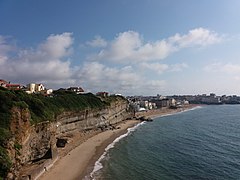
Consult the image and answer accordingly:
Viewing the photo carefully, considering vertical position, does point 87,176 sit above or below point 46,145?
below

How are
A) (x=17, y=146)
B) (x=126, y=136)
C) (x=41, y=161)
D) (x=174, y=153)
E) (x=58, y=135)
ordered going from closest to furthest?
(x=17, y=146) → (x=41, y=161) → (x=174, y=153) → (x=58, y=135) → (x=126, y=136)

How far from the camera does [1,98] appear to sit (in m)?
33.0

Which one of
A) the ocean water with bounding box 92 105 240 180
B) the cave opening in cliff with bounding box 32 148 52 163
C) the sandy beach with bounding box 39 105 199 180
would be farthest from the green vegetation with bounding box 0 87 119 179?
the ocean water with bounding box 92 105 240 180

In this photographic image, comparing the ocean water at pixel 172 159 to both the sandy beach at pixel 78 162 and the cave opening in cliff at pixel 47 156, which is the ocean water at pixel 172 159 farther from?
the cave opening in cliff at pixel 47 156

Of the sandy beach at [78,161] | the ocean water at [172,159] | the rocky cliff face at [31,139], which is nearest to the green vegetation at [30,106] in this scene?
the rocky cliff face at [31,139]

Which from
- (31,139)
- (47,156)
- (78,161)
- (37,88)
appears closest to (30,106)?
(31,139)

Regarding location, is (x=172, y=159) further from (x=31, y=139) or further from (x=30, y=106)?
(x=30, y=106)

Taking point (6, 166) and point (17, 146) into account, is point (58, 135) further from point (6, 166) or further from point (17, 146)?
point (6, 166)

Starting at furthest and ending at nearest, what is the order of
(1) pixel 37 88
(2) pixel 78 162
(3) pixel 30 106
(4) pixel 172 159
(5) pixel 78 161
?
(1) pixel 37 88 < (3) pixel 30 106 < (4) pixel 172 159 < (5) pixel 78 161 < (2) pixel 78 162

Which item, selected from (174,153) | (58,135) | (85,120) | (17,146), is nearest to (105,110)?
(85,120)

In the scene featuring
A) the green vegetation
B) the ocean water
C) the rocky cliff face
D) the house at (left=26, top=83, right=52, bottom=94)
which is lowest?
the ocean water

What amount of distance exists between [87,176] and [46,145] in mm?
8922

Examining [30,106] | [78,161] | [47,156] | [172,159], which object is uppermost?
[30,106]

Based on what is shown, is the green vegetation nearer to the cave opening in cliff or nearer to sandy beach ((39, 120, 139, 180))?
the cave opening in cliff
